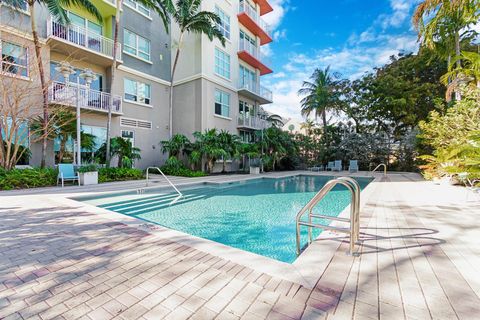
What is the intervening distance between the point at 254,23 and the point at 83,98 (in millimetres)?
14022

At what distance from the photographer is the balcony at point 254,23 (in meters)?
17.3

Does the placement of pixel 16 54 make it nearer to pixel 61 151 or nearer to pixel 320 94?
pixel 61 151

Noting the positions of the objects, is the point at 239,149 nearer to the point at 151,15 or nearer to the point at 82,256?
the point at 151,15

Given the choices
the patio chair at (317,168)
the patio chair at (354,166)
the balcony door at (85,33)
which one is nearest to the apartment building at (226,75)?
the balcony door at (85,33)

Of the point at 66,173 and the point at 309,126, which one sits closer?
the point at 66,173

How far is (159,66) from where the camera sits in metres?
15.5

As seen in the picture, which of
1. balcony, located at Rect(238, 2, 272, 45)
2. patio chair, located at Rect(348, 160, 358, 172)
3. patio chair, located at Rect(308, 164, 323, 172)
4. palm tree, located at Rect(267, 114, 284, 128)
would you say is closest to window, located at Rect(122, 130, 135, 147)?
palm tree, located at Rect(267, 114, 284, 128)

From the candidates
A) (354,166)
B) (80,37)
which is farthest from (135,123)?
(354,166)

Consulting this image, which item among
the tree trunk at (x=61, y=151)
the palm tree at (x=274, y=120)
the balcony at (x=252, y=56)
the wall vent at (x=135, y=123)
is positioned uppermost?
the balcony at (x=252, y=56)

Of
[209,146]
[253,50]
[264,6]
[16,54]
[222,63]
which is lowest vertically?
[209,146]

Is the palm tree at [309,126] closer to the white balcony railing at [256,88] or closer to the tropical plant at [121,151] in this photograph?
the white balcony railing at [256,88]

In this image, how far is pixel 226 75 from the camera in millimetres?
16766

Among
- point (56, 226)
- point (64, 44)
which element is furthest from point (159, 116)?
point (56, 226)

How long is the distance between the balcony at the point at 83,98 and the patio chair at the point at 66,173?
3010mm
